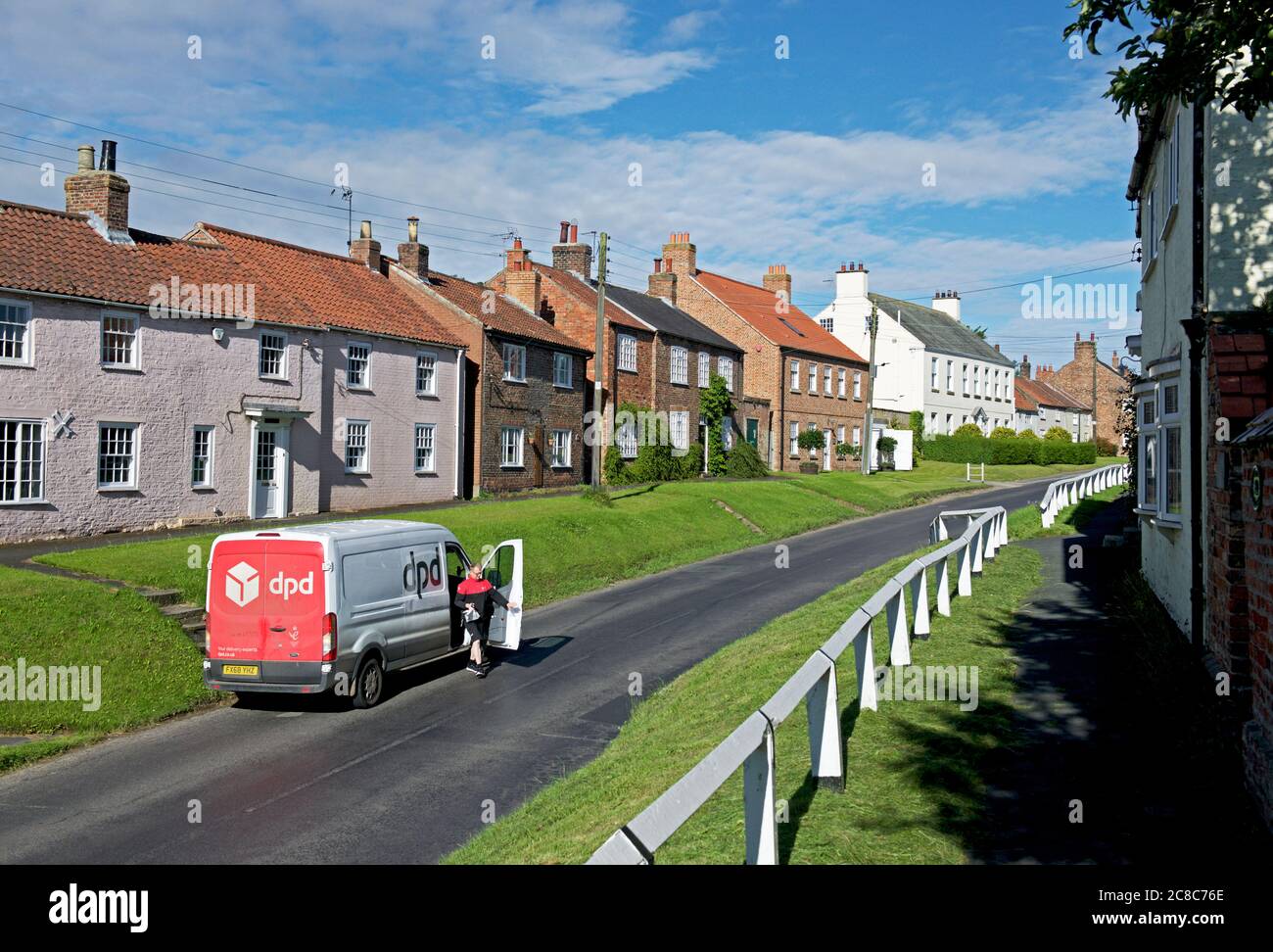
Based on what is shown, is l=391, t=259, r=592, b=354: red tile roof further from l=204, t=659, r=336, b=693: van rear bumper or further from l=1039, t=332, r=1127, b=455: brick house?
l=1039, t=332, r=1127, b=455: brick house

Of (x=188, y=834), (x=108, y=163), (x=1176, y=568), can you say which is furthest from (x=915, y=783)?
(x=108, y=163)

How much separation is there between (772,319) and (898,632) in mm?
51210

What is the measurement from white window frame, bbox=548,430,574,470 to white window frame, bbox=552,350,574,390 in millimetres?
1869

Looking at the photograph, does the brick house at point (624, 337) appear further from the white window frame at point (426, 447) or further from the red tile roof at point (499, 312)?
the white window frame at point (426, 447)

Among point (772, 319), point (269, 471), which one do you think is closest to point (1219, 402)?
point (269, 471)

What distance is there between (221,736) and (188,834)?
3988 mm

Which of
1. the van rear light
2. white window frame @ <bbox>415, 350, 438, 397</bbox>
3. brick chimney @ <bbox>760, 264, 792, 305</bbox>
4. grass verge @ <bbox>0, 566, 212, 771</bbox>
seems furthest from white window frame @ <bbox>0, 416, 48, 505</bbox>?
brick chimney @ <bbox>760, 264, 792, 305</bbox>

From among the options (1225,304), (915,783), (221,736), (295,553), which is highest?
(1225,304)

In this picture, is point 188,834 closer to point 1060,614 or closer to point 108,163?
point 1060,614

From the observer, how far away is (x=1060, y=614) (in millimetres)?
14297

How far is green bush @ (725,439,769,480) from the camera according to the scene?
50.2 meters

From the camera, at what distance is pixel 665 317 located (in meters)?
50.8

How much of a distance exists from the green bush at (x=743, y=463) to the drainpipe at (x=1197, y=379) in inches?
1497

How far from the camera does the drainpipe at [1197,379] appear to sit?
36.0ft
